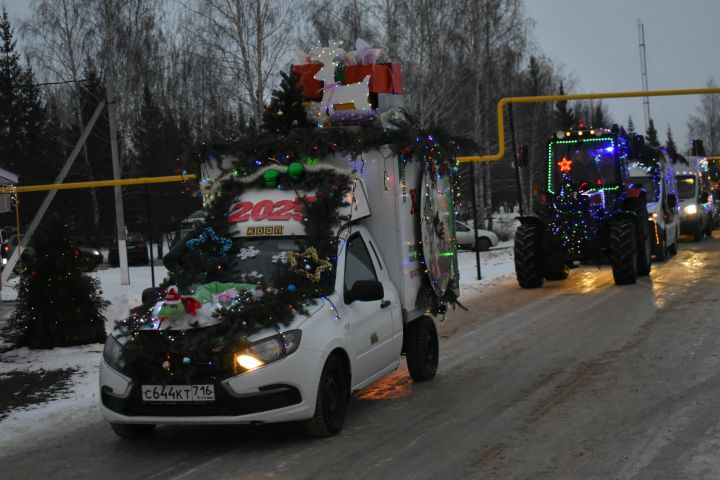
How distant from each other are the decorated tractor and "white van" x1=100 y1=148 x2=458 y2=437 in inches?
346

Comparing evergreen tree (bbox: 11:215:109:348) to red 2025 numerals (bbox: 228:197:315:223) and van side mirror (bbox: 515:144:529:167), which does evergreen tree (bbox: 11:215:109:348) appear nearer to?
red 2025 numerals (bbox: 228:197:315:223)

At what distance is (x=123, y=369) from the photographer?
24.7ft

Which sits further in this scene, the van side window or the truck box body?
the truck box body

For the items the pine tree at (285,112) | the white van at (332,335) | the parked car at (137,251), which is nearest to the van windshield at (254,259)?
the white van at (332,335)

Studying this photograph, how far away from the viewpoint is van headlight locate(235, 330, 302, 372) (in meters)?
7.25

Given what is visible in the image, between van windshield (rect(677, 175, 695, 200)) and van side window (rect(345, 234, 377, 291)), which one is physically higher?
van windshield (rect(677, 175, 695, 200))

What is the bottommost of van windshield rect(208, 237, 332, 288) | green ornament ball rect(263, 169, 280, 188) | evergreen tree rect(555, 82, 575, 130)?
van windshield rect(208, 237, 332, 288)

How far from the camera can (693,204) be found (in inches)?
1297

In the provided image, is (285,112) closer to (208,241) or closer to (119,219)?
(208,241)

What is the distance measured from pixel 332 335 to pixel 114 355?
1.67m

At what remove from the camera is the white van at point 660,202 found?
24000 millimetres

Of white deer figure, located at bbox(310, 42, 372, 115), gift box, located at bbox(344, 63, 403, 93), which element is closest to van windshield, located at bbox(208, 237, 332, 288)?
white deer figure, located at bbox(310, 42, 372, 115)

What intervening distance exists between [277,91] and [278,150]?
42.7 inches

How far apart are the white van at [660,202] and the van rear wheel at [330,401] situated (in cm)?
1649
